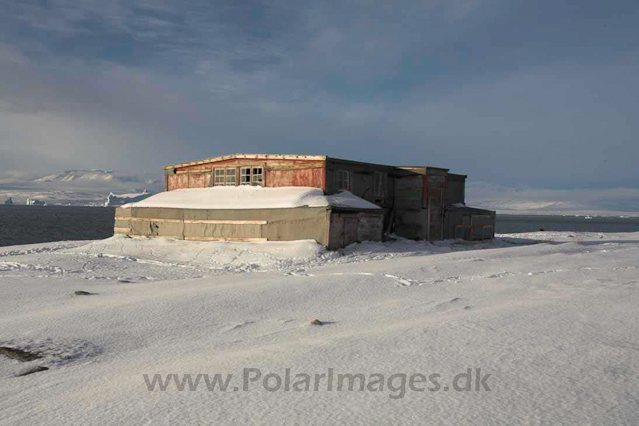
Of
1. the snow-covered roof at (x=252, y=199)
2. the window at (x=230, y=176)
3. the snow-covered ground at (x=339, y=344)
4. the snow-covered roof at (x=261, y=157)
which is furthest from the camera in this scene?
the window at (x=230, y=176)

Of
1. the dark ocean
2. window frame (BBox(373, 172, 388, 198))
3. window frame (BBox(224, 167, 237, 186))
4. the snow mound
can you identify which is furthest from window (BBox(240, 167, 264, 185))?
the dark ocean

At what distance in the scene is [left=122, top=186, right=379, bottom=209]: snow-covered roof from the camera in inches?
894

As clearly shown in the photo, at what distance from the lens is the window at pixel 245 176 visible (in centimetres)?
2736

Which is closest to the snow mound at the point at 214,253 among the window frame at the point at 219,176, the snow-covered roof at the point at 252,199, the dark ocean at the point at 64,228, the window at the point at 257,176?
the snow-covered roof at the point at 252,199

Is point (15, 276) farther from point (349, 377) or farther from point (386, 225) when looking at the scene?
point (386, 225)

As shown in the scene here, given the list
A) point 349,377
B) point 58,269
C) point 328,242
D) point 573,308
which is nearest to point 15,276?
point 58,269

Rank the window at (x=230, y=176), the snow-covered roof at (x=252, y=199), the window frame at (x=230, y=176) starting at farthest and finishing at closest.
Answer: the window at (x=230, y=176)
the window frame at (x=230, y=176)
the snow-covered roof at (x=252, y=199)

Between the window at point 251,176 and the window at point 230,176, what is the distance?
686 mm

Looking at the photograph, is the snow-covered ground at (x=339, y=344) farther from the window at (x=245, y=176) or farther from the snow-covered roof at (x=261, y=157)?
the window at (x=245, y=176)

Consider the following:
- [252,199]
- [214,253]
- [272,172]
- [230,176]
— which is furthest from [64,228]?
[214,253]

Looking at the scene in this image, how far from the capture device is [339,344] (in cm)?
632

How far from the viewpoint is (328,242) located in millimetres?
21203

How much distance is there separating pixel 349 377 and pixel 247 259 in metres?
15.6

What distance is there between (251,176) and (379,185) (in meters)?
7.59
